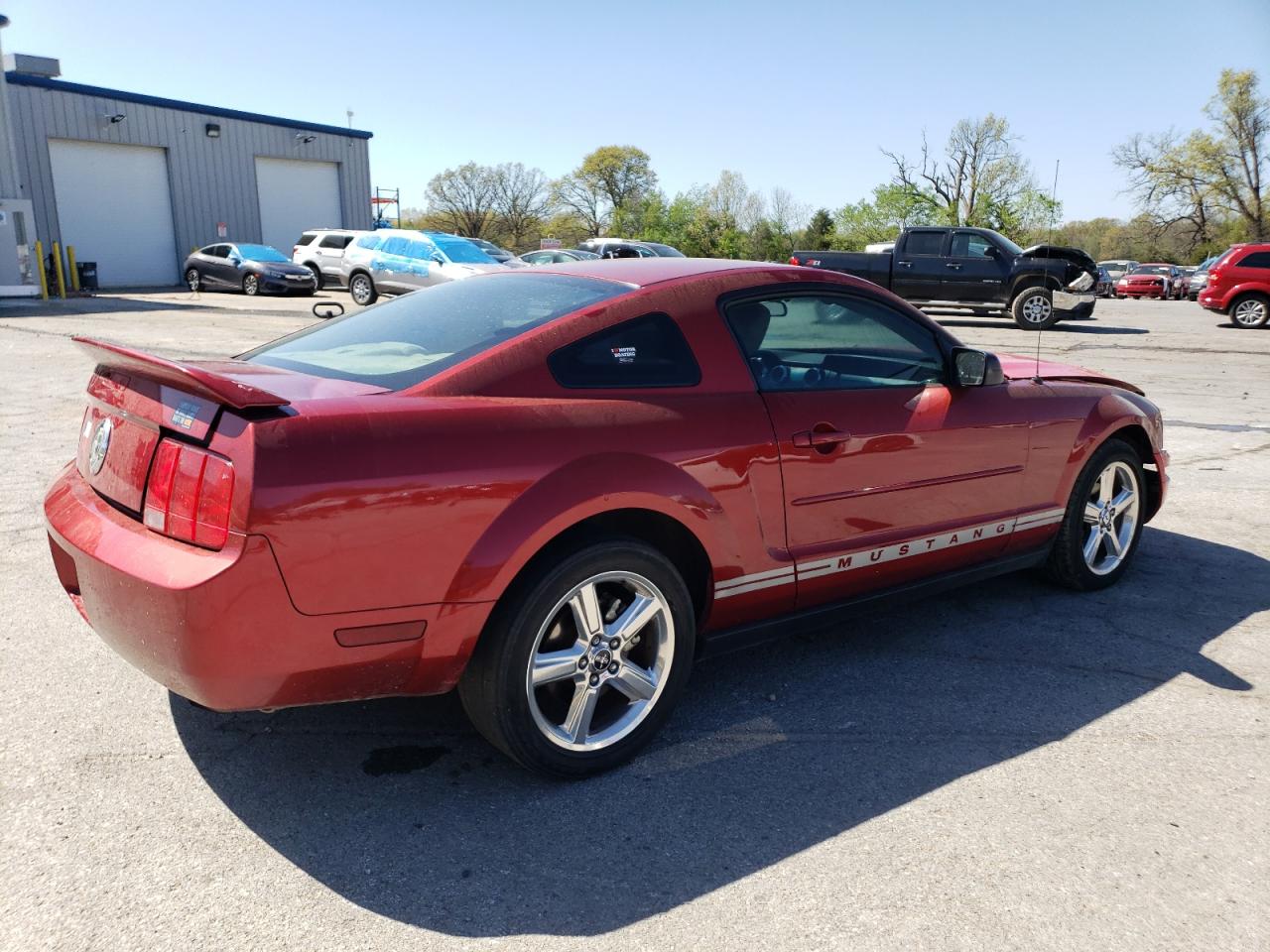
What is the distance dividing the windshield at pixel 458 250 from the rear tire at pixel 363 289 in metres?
1.75

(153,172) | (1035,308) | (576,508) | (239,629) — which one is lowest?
(1035,308)

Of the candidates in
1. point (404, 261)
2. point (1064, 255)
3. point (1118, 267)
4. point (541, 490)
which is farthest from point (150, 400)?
point (1118, 267)

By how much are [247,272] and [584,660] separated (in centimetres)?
2539

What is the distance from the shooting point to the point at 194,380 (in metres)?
2.39

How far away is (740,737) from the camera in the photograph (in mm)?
3158

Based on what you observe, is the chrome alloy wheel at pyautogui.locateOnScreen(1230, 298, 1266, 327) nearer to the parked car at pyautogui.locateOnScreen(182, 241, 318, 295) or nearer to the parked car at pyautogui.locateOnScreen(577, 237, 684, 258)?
the parked car at pyautogui.locateOnScreen(577, 237, 684, 258)

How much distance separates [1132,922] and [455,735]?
1.96m

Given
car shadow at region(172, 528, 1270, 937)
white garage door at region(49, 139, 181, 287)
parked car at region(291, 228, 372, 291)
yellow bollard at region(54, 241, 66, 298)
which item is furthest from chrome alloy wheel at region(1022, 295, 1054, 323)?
white garage door at region(49, 139, 181, 287)

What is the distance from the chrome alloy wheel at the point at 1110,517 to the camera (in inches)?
177

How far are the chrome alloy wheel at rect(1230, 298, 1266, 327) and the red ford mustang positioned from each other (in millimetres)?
21154

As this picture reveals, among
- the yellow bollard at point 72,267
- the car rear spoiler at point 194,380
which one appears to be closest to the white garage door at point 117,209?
the yellow bollard at point 72,267

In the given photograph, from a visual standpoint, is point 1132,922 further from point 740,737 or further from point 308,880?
point 308,880

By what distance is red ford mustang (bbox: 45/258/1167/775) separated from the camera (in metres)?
2.37

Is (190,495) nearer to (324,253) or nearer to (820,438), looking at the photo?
(820,438)
